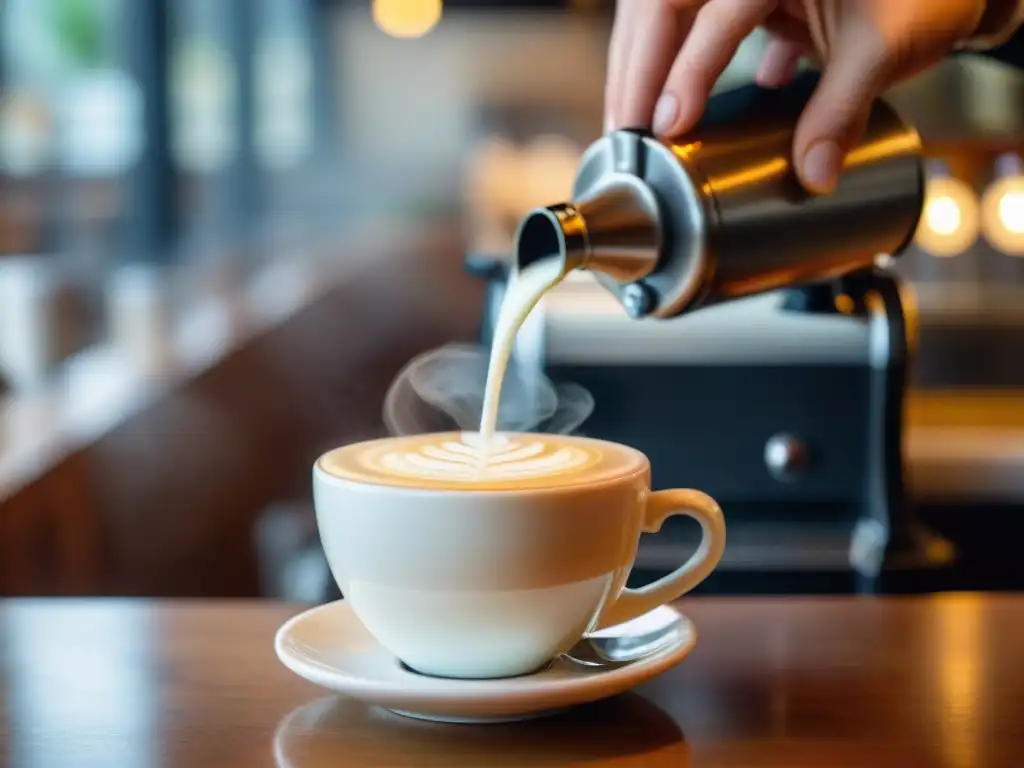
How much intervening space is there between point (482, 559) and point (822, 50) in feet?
1.60

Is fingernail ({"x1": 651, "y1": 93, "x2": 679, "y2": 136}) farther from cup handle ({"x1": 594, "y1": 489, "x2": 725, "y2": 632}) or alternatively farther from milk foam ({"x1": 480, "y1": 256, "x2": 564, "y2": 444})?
cup handle ({"x1": 594, "y1": 489, "x2": 725, "y2": 632})

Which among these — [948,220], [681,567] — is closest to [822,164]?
[681,567]

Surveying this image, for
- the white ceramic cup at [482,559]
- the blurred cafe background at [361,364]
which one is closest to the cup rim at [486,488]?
the white ceramic cup at [482,559]

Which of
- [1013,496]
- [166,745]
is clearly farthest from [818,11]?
[1013,496]

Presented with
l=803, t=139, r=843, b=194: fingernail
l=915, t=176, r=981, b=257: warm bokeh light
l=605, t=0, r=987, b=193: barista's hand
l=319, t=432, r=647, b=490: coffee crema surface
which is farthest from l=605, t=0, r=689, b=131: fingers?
l=915, t=176, r=981, b=257: warm bokeh light

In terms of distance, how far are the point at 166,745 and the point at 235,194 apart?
229 inches

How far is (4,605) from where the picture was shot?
31.7 inches

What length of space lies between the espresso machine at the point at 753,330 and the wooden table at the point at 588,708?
223 millimetres

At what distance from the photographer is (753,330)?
1.45m

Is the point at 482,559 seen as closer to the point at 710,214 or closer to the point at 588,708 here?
the point at 588,708

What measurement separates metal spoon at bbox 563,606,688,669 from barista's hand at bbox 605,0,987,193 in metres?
0.30

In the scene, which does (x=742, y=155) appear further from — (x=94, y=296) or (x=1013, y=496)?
(x=94, y=296)

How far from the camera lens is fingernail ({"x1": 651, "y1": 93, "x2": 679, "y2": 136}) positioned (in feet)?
2.70

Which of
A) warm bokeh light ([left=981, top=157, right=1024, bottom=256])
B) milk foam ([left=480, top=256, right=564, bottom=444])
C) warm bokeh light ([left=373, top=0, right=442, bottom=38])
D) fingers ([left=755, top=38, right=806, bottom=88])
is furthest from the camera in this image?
warm bokeh light ([left=373, top=0, right=442, bottom=38])
